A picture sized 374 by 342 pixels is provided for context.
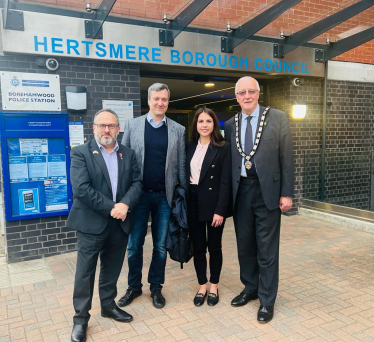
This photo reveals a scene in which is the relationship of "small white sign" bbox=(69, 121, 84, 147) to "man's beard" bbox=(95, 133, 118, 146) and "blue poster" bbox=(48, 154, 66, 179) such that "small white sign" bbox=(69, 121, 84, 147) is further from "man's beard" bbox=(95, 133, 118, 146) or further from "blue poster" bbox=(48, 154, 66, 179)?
"man's beard" bbox=(95, 133, 118, 146)

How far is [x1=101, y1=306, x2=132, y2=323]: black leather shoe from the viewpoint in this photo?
2.99m

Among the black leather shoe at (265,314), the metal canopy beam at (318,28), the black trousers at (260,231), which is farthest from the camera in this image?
the metal canopy beam at (318,28)

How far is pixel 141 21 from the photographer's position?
16.5 feet

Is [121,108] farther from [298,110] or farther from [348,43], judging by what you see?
[348,43]

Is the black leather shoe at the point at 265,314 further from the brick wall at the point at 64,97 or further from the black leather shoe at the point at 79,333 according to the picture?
the brick wall at the point at 64,97

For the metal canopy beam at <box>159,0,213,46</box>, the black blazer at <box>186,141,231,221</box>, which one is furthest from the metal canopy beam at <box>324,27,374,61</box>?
the black blazer at <box>186,141,231,221</box>

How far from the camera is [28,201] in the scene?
4.59 m

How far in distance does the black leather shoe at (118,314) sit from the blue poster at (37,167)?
2295 millimetres

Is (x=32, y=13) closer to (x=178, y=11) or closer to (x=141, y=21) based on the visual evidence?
(x=141, y=21)

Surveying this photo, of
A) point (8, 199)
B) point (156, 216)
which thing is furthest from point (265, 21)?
point (8, 199)

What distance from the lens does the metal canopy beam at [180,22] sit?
4547mm

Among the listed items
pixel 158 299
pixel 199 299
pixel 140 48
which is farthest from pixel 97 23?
pixel 199 299

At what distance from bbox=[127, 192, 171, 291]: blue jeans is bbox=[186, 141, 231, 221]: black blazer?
0.39m

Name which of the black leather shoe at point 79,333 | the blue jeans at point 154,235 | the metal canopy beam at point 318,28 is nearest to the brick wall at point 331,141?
the metal canopy beam at point 318,28
